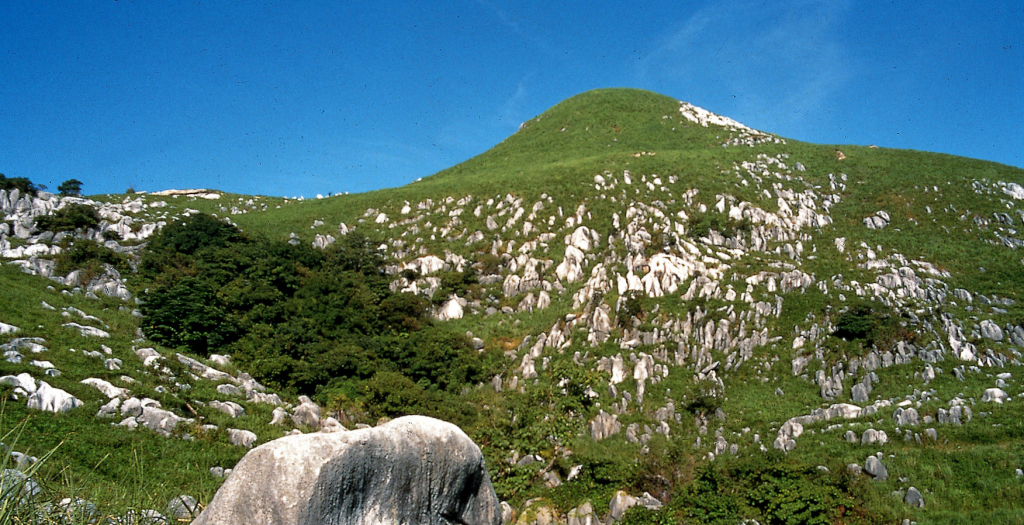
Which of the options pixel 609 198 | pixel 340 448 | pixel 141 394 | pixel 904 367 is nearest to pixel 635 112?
pixel 609 198

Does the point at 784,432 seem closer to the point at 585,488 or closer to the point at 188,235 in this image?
the point at 585,488

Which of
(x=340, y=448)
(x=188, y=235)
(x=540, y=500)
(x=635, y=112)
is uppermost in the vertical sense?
(x=635, y=112)

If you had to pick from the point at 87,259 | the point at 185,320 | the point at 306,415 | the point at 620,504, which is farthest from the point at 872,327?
the point at 87,259

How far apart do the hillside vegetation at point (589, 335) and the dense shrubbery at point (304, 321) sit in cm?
19

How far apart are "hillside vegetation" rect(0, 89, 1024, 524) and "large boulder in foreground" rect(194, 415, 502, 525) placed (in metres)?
0.98

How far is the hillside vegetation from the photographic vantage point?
19.7 metres

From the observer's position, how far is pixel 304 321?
111ft

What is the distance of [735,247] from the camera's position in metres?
44.0

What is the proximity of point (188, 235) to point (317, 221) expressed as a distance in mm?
16367

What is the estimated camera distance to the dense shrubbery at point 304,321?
93.3 ft

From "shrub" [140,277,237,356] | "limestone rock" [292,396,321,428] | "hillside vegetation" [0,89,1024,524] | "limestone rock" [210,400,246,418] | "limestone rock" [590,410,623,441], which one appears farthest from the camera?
"limestone rock" [590,410,623,441]

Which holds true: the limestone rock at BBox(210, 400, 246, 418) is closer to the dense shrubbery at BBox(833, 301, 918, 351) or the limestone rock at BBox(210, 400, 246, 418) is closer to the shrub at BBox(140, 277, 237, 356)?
the shrub at BBox(140, 277, 237, 356)

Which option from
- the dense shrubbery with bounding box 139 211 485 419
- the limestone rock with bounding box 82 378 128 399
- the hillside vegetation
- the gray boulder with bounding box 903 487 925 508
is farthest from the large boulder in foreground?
the dense shrubbery with bounding box 139 211 485 419

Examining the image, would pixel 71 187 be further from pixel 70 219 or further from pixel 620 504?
pixel 620 504
